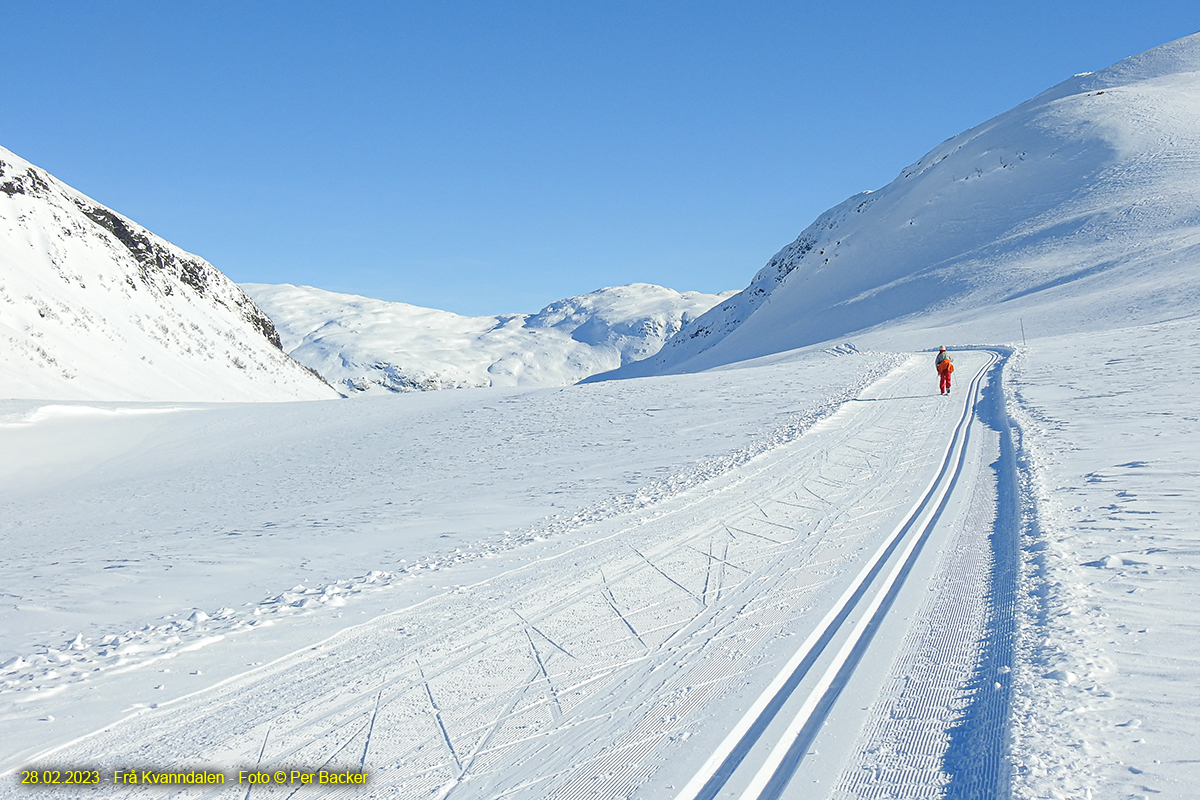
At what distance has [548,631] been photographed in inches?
219

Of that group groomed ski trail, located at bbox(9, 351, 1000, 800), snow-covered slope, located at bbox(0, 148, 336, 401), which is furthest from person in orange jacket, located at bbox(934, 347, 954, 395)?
snow-covered slope, located at bbox(0, 148, 336, 401)

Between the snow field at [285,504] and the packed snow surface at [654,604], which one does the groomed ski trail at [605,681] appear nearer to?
the packed snow surface at [654,604]

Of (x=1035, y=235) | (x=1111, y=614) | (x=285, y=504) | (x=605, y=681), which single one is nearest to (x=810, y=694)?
(x=605, y=681)

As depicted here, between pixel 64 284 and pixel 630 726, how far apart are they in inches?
2281

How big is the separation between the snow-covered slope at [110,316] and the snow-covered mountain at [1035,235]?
41.7 metres

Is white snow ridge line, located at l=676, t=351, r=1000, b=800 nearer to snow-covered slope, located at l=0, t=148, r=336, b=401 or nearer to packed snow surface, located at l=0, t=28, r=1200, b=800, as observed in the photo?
packed snow surface, located at l=0, t=28, r=1200, b=800

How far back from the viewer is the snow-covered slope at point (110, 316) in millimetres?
39656

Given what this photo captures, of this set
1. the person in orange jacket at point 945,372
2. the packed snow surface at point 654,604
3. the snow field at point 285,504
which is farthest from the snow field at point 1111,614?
the person in orange jacket at point 945,372

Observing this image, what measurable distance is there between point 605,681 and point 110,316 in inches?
2186

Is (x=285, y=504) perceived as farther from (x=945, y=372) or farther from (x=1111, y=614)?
(x=945, y=372)

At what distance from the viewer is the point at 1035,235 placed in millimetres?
64625

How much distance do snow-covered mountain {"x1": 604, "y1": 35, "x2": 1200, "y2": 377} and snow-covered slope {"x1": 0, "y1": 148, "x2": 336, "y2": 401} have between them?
41.7 m

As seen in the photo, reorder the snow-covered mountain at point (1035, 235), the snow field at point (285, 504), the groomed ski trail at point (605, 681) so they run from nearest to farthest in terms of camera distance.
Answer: the groomed ski trail at point (605, 681) → the snow field at point (285, 504) → the snow-covered mountain at point (1035, 235)

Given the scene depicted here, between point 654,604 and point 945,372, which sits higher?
point 945,372
